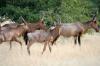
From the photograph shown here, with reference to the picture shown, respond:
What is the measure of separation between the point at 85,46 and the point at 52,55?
2.29m

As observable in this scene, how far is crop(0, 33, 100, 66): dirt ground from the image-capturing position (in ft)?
37.2

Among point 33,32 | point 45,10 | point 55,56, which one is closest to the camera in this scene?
point 55,56

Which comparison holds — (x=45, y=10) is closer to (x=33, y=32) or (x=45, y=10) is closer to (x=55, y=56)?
(x=33, y=32)

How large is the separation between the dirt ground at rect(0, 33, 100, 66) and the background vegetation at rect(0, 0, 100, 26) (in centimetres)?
191

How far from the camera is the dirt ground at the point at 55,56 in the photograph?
1134 centimetres

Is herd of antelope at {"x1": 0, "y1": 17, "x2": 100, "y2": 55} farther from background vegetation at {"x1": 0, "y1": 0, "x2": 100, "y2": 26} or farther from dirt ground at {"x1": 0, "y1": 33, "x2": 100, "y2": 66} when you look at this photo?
background vegetation at {"x1": 0, "y1": 0, "x2": 100, "y2": 26}

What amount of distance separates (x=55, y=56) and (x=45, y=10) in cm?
457

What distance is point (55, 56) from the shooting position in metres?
12.3

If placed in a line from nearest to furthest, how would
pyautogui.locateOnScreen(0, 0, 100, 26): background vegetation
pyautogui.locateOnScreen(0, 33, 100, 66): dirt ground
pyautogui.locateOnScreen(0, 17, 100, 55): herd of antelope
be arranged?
pyautogui.locateOnScreen(0, 33, 100, 66): dirt ground → pyautogui.locateOnScreen(0, 17, 100, 55): herd of antelope → pyautogui.locateOnScreen(0, 0, 100, 26): background vegetation

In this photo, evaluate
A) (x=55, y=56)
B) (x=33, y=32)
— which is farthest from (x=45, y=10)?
(x=55, y=56)

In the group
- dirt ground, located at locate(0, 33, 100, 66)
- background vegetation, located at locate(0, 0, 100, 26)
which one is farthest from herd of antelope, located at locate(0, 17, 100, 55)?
background vegetation, located at locate(0, 0, 100, 26)

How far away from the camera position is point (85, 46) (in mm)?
14398

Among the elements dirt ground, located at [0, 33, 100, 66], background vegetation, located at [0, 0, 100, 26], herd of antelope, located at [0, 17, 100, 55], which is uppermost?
background vegetation, located at [0, 0, 100, 26]

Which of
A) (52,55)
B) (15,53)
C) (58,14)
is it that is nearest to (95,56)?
(52,55)
